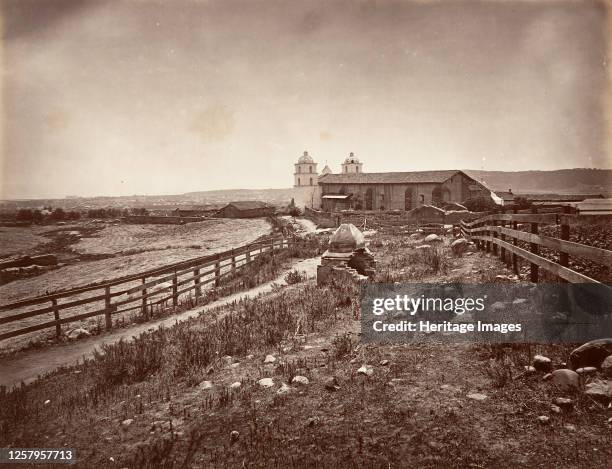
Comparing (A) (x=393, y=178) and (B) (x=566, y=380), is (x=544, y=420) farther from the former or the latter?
(A) (x=393, y=178)

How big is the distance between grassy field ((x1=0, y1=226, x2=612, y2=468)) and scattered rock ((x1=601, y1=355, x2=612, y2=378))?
1.27 feet

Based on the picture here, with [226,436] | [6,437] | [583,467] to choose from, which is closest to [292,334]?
[226,436]

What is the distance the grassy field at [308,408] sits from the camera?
3.42 m

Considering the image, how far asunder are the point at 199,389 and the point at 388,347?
2.78 metres

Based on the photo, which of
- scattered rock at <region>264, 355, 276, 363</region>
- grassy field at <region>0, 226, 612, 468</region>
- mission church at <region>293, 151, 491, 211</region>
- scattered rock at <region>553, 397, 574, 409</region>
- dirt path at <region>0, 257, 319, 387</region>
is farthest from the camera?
mission church at <region>293, 151, 491, 211</region>

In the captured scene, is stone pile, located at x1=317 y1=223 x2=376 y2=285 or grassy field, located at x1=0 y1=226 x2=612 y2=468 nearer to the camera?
grassy field, located at x1=0 y1=226 x2=612 y2=468

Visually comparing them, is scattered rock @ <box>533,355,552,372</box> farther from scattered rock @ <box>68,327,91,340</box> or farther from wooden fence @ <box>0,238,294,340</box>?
scattered rock @ <box>68,327,91,340</box>

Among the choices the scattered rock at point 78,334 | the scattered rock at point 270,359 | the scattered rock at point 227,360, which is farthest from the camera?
the scattered rock at point 78,334

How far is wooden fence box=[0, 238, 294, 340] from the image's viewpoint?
9.16 m

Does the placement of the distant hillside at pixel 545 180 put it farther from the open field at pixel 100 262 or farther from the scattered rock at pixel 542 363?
the scattered rock at pixel 542 363

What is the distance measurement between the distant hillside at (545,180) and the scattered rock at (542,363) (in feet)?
382

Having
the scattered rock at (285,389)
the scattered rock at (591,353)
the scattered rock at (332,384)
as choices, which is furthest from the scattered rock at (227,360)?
the scattered rock at (591,353)

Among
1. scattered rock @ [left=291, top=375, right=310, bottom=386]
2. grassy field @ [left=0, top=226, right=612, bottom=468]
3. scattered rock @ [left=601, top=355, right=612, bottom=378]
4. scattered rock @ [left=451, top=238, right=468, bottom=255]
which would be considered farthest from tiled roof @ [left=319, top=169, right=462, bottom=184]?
scattered rock @ [left=601, top=355, right=612, bottom=378]

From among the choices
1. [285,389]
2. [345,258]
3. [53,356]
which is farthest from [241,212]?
[285,389]
